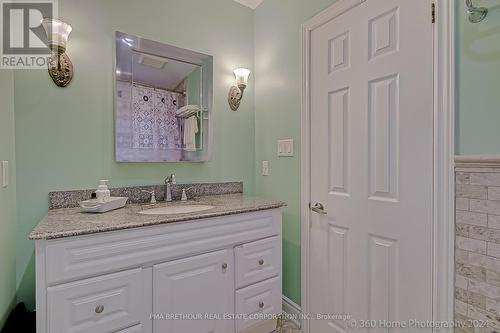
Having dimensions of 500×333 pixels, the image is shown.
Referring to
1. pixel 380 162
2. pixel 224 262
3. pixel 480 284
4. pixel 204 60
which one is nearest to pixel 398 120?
pixel 380 162

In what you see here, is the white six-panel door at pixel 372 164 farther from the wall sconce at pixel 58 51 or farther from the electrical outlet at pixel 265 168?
the wall sconce at pixel 58 51

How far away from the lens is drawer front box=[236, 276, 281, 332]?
1.53 m

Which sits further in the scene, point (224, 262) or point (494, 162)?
point (224, 262)

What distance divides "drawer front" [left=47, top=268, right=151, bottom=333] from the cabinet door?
73 mm

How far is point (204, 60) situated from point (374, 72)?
1.31 m

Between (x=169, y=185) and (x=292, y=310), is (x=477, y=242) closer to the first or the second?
(x=292, y=310)

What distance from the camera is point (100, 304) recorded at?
1.12m

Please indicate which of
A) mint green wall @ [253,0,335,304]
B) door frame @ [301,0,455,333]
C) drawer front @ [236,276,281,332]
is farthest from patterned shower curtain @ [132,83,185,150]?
door frame @ [301,0,455,333]

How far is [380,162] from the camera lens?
132 cm

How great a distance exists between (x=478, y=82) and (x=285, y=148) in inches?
46.3

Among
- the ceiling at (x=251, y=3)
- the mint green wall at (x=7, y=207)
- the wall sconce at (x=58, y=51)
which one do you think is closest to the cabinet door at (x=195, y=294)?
the mint green wall at (x=7, y=207)

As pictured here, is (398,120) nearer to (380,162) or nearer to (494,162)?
(380,162)

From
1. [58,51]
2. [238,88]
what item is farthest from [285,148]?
[58,51]

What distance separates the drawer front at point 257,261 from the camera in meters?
1.53
